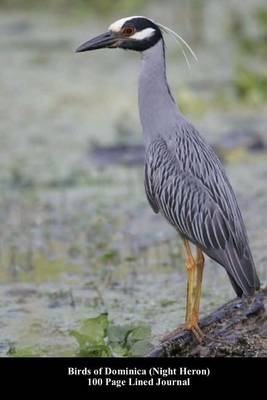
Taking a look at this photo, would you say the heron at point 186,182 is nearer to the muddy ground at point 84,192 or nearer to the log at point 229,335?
the log at point 229,335

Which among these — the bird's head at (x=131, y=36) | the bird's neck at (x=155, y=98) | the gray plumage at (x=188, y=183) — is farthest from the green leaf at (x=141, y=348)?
the bird's head at (x=131, y=36)

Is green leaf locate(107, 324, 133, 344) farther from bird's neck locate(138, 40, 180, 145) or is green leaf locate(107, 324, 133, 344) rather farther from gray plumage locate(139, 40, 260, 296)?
bird's neck locate(138, 40, 180, 145)

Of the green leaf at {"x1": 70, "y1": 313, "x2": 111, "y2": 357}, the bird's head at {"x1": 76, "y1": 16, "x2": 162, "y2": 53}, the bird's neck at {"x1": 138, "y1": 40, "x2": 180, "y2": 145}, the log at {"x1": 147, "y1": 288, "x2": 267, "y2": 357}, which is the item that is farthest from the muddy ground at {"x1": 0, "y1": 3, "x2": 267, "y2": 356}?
the bird's head at {"x1": 76, "y1": 16, "x2": 162, "y2": 53}

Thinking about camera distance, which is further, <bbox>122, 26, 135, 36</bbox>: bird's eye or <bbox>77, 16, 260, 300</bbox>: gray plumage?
<bbox>122, 26, 135, 36</bbox>: bird's eye

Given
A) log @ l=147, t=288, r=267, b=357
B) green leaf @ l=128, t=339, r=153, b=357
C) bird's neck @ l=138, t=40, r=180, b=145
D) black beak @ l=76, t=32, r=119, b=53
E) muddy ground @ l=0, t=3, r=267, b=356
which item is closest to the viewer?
log @ l=147, t=288, r=267, b=357

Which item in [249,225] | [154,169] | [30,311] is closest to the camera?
[154,169]

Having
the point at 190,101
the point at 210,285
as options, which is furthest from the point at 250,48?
the point at 210,285

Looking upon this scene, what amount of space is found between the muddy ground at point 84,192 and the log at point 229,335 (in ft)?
2.21

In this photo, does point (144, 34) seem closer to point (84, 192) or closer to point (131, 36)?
point (131, 36)

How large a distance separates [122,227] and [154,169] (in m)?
2.42

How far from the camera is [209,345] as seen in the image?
5117 mm

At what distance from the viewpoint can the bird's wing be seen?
5.23 metres

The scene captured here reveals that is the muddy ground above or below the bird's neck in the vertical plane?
below

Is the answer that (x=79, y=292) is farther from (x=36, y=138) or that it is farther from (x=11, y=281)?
(x=36, y=138)
